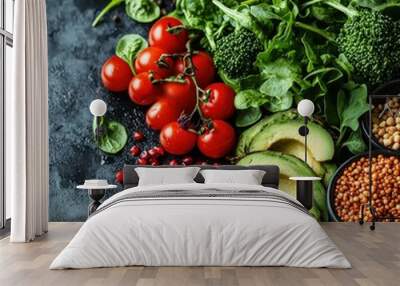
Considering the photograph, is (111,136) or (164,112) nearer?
(164,112)

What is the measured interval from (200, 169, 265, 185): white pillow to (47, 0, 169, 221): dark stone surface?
1134mm

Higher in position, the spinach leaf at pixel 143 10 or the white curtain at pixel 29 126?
the spinach leaf at pixel 143 10

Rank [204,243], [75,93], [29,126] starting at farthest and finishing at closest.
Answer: [75,93] < [29,126] < [204,243]

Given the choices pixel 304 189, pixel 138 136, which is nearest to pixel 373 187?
pixel 304 189

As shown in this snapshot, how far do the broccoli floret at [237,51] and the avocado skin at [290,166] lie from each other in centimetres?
87

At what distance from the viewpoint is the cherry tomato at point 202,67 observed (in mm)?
6551

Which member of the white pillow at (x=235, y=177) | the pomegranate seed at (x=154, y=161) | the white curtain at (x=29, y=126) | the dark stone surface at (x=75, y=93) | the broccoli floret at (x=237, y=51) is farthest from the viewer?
Result: the dark stone surface at (x=75, y=93)

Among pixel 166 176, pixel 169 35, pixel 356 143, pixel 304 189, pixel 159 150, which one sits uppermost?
pixel 169 35

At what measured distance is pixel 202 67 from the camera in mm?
6547

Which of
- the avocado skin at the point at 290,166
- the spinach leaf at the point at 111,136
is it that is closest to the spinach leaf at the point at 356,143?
the avocado skin at the point at 290,166

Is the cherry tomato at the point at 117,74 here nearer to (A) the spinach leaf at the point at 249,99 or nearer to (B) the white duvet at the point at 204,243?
(A) the spinach leaf at the point at 249,99

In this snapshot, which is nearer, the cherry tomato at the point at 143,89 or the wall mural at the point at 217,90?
the wall mural at the point at 217,90

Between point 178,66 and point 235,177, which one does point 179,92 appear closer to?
point 178,66

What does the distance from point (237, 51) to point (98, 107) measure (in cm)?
150
